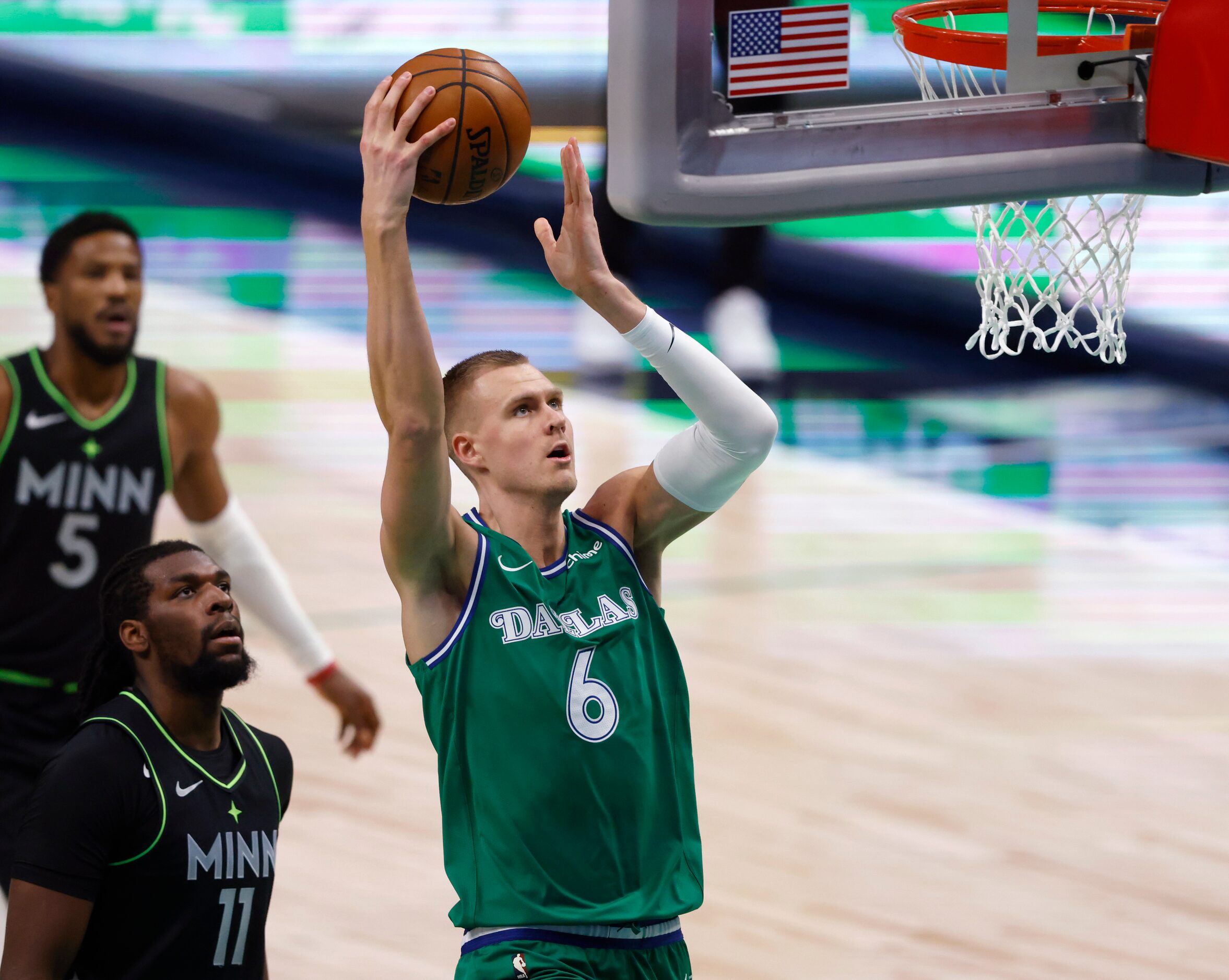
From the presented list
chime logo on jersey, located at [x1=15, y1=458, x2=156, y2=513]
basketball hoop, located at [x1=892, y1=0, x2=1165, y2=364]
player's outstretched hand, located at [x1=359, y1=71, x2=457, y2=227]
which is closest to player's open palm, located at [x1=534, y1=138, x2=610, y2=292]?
player's outstretched hand, located at [x1=359, y1=71, x2=457, y2=227]

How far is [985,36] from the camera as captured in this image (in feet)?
11.1

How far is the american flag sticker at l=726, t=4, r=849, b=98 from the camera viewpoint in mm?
2857

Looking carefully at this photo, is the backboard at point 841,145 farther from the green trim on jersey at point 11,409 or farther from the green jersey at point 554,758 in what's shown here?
the green trim on jersey at point 11,409

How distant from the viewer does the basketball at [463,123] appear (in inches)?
113

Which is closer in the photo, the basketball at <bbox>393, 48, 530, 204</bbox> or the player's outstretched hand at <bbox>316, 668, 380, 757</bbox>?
the basketball at <bbox>393, 48, 530, 204</bbox>

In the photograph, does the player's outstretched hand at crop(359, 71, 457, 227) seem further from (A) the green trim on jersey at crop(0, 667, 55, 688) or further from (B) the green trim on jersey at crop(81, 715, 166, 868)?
(A) the green trim on jersey at crop(0, 667, 55, 688)

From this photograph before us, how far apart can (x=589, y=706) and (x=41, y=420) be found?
2.06m

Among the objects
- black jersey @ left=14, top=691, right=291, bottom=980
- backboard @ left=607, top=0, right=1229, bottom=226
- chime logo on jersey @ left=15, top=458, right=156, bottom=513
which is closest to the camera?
backboard @ left=607, top=0, right=1229, bottom=226

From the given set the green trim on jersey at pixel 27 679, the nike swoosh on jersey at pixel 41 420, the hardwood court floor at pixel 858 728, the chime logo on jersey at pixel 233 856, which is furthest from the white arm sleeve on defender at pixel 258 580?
the chime logo on jersey at pixel 233 856

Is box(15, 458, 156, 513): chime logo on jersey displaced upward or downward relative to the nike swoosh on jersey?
downward

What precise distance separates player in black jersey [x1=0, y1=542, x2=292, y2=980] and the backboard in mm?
1181

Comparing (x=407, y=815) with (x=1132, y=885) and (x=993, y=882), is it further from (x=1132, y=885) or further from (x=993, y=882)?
(x=1132, y=885)

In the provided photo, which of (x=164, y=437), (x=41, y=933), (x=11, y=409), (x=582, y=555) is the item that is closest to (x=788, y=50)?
(x=582, y=555)

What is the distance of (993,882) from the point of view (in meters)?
4.97
